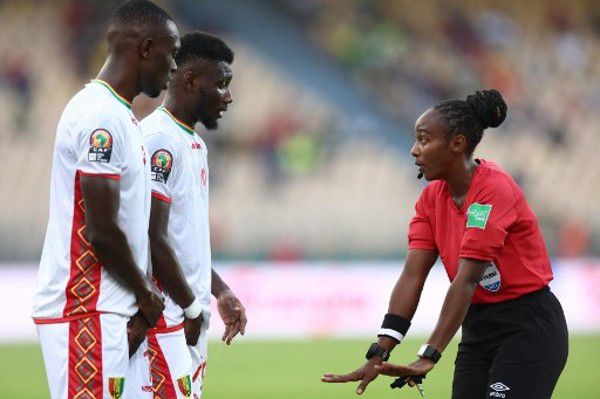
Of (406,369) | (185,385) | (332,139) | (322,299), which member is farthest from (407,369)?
(332,139)

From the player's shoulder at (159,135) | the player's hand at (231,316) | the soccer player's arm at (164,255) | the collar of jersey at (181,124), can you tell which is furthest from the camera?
the player's hand at (231,316)

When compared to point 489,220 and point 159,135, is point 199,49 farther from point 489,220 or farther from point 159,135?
point 489,220

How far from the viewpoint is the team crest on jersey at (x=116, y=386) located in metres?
4.16

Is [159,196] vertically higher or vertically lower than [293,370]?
higher

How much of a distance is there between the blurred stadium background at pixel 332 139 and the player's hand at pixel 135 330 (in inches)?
331

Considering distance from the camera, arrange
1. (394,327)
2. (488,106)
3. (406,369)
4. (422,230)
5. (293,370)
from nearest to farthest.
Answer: (406,369), (488,106), (394,327), (422,230), (293,370)

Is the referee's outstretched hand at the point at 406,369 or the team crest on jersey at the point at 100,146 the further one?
the referee's outstretched hand at the point at 406,369

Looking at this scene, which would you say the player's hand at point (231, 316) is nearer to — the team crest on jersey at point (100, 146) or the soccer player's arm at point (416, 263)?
the soccer player's arm at point (416, 263)

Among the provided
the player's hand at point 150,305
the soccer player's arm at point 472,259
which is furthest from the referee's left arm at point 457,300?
the player's hand at point 150,305

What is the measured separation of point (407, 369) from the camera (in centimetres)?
473

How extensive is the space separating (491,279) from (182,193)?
5.15ft

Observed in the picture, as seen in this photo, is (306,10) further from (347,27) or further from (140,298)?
(140,298)

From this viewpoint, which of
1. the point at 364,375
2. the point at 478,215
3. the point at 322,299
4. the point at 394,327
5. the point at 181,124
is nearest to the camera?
the point at 364,375

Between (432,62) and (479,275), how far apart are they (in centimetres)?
1715
